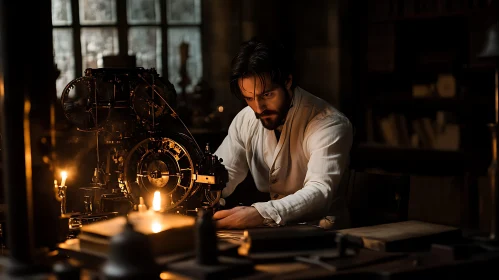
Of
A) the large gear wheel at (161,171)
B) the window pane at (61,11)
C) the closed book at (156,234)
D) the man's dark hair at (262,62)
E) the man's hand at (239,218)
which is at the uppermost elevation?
the window pane at (61,11)

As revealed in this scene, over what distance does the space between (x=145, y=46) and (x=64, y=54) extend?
658 mm

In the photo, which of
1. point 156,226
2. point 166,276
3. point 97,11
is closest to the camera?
point 166,276

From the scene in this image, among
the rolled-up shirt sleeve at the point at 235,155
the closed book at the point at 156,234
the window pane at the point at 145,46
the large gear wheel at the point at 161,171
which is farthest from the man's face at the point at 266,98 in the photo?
the window pane at the point at 145,46

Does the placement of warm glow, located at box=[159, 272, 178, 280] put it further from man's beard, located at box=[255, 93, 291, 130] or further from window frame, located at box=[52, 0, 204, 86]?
window frame, located at box=[52, 0, 204, 86]

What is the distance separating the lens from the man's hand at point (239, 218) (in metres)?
2.18

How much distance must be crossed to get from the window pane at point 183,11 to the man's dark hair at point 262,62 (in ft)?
10.8

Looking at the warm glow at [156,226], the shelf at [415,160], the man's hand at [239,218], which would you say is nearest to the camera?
the warm glow at [156,226]

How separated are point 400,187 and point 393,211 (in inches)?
3.9

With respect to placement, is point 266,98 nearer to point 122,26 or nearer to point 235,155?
point 235,155

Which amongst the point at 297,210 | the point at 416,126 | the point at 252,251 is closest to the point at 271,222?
the point at 297,210

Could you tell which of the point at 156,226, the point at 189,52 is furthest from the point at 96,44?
the point at 156,226

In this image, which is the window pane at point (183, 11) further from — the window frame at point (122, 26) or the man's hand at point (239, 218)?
the man's hand at point (239, 218)

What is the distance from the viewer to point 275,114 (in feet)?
9.14

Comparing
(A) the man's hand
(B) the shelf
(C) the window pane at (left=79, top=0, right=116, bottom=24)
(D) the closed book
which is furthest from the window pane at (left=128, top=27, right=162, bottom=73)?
(D) the closed book
